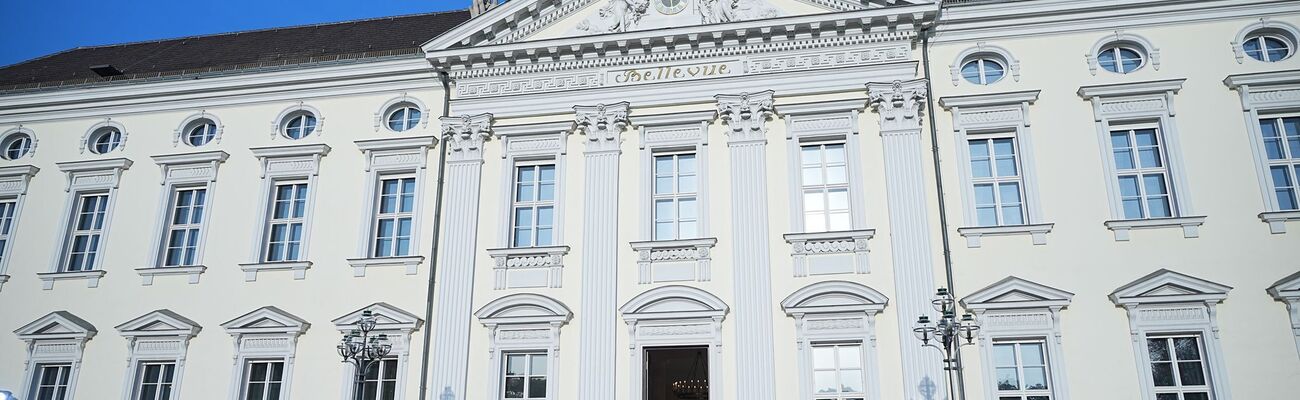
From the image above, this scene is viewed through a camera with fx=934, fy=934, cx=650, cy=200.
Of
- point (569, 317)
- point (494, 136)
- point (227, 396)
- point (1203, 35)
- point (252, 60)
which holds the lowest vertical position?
point (227, 396)

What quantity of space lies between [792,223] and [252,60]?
1370 centimetres

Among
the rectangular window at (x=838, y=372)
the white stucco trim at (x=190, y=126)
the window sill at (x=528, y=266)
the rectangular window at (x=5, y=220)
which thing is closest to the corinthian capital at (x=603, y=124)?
the window sill at (x=528, y=266)

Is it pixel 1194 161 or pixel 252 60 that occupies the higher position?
pixel 252 60

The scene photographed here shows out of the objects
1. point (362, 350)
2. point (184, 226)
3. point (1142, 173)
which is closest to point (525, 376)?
point (362, 350)

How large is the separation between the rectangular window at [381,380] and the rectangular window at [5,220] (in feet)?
30.2

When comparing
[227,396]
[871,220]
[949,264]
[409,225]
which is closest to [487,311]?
[409,225]

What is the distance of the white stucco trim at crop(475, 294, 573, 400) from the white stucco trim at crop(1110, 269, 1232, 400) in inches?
372

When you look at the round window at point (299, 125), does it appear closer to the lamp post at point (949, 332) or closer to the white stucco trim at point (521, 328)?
the white stucco trim at point (521, 328)

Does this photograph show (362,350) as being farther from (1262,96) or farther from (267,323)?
(1262,96)

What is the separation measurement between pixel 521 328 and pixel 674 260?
3045mm

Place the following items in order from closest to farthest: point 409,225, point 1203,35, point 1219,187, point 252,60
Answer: point 1219,187
point 1203,35
point 409,225
point 252,60

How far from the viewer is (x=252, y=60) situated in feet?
72.8

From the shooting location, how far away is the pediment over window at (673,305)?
53.7ft

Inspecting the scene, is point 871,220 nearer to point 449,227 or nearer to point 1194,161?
point 1194,161
